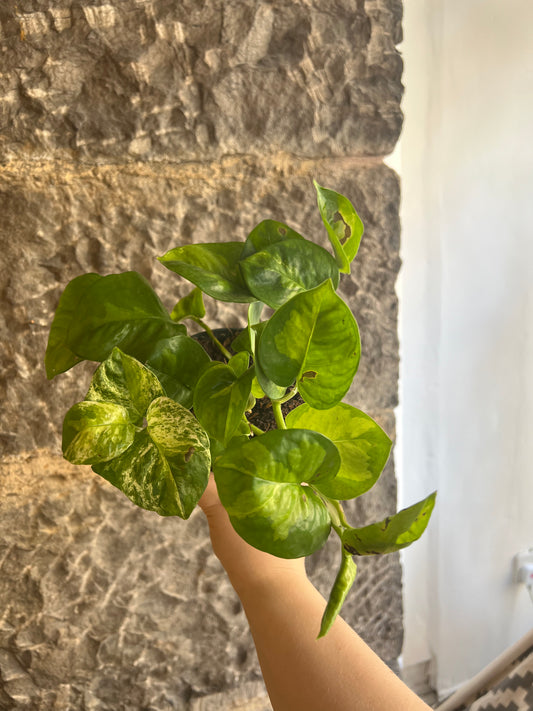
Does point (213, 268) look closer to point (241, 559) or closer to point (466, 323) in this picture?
point (241, 559)

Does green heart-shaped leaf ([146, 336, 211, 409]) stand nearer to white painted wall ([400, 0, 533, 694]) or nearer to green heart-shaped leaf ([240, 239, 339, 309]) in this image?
green heart-shaped leaf ([240, 239, 339, 309])

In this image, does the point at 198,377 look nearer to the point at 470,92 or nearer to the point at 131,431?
the point at 131,431

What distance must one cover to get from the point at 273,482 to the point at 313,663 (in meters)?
0.17

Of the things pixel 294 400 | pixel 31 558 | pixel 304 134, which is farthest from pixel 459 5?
pixel 31 558

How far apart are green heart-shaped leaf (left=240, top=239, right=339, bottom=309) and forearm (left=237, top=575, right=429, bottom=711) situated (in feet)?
0.81

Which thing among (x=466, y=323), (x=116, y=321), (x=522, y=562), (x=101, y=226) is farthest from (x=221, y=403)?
(x=522, y=562)

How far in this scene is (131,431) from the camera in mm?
395

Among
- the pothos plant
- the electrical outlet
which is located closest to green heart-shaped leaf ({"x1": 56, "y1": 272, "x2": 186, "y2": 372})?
the pothos plant

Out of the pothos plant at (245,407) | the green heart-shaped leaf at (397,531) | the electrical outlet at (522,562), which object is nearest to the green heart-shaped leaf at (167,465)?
the pothos plant at (245,407)

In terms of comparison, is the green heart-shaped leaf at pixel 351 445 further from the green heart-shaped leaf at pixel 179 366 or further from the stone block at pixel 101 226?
the stone block at pixel 101 226

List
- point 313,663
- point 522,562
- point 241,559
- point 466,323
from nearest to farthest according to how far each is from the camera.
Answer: point 313,663
point 241,559
point 466,323
point 522,562

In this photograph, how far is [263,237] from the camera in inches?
18.6

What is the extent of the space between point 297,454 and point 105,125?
53 centimetres

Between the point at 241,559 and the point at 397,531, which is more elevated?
the point at 397,531
